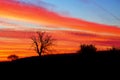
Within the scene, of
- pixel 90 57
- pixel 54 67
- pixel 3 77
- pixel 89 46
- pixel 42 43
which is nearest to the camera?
pixel 3 77

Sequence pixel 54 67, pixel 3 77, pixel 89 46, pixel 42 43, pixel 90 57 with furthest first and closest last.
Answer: pixel 42 43 → pixel 89 46 → pixel 90 57 → pixel 54 67 → pixel 3 77

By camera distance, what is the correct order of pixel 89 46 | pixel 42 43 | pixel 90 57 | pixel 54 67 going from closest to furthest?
pixel 54 67 → pixel 90 57 → pixel 89 46 → pixel 42 43

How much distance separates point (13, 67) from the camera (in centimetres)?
2339

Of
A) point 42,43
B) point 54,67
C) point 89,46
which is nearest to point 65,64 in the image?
point 54,67

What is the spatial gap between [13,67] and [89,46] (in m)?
30.4

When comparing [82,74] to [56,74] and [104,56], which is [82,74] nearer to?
[56,74]

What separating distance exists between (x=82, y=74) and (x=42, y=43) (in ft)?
175

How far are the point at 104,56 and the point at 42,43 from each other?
157 ft

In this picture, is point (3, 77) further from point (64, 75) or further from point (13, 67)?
point (64, 75)

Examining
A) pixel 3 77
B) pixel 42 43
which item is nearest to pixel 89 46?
pixel 42 43

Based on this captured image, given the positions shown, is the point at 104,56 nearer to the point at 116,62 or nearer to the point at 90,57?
the point at 90,57

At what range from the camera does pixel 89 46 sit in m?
52.7

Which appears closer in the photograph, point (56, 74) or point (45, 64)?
point (56, 74)

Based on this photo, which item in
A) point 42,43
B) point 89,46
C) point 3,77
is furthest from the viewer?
point 42,43
